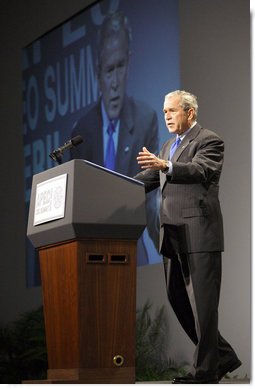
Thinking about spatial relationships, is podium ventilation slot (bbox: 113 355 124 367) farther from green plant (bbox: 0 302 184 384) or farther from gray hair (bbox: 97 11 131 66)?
gray hair (bbox: 97 11 131 66)

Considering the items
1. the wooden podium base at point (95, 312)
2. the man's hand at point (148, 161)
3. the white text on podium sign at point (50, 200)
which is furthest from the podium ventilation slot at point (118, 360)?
the man's hand at point (148, 161)

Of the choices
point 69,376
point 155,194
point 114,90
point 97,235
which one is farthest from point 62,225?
point 114,90

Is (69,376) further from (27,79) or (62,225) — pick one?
(27,79)

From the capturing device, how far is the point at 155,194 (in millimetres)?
6289

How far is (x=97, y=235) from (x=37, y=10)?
540cm

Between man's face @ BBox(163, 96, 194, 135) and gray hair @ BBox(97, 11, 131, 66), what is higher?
gray hair @ BBox(97, 11, 131, 66)

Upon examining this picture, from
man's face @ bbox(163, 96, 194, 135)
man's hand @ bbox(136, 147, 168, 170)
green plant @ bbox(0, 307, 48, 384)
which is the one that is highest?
man's face @ bbox(163, 96, 194, 135)

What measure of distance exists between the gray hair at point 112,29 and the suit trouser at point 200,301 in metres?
3.26

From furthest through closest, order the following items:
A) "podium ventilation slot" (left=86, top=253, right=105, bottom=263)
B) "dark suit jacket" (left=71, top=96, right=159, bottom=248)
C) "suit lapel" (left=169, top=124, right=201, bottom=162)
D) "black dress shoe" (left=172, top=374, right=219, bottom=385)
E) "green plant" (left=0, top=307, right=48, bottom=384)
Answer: "green plant" (left=0, top=307, right=48, bottom=384) → "dark suit jacket" (left=71, top=96, right=159, bottom=248) → "suit lapel" (left=169, top=124, right=201, bottom=162) → "black dress shoe" (left=172, top=374, right=219, bottom=385) → "podium ventilation slot" (left=86, top=253, right=105, bottom=263)

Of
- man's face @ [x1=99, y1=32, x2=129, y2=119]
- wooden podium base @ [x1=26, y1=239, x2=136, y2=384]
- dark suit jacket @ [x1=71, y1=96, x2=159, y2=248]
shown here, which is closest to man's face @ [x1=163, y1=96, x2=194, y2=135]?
wooden podium base @ [x1=26, y1=239, x2=136, y2=384]

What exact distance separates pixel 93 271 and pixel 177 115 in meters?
0.97

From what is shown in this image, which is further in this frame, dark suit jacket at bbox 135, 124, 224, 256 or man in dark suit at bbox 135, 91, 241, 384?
dark suit jacket at bbox 135, 124, 224, 256

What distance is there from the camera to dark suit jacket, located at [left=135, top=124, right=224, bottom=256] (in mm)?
3859

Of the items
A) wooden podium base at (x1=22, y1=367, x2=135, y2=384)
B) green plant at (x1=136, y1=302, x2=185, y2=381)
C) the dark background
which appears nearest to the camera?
wooden podium base at (x1=22, y1=367, x2=135, y2=384)
